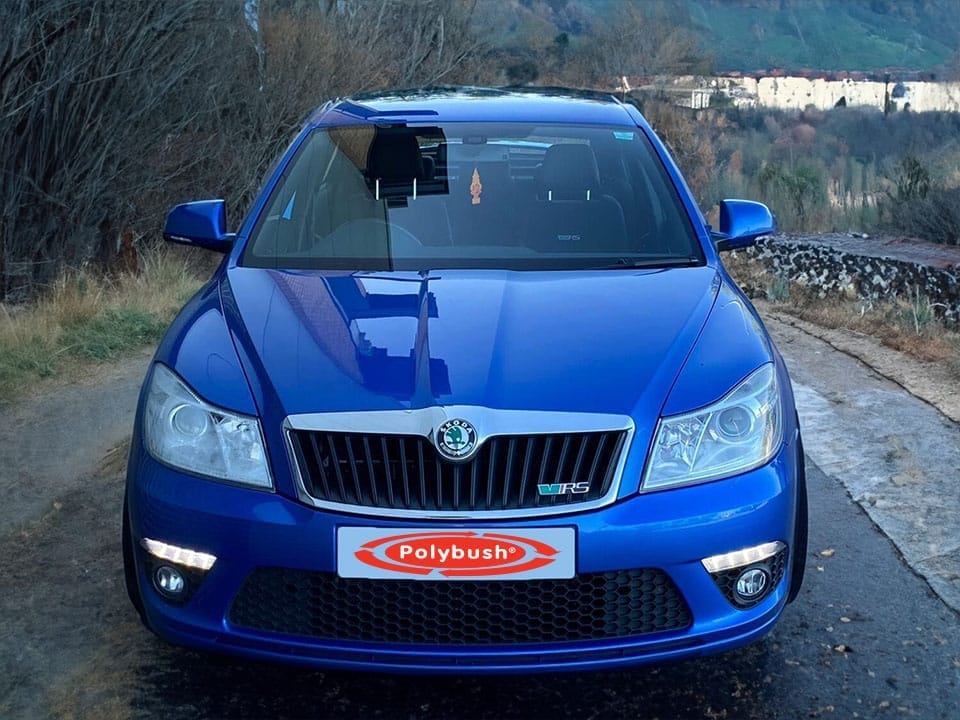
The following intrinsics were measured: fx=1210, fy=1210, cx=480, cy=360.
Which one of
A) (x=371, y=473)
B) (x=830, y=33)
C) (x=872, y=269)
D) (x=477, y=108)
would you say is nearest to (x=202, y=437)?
(x=371, y=473)

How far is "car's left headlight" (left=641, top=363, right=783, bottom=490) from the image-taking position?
2854 mm

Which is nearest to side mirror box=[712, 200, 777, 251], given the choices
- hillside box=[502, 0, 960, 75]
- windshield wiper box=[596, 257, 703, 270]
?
windshield wiper box=[596, 257, 703, 270]

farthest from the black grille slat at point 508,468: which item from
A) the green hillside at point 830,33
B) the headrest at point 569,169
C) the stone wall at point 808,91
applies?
the green hillside at point 830,33

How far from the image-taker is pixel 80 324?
8.22m

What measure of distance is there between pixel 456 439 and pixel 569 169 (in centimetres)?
191

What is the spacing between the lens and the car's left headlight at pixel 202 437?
2.87 m

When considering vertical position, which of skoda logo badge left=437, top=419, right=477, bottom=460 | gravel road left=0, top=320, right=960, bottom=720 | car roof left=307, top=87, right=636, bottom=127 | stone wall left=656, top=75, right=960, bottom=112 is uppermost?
car roof left=307, top=87, right=636, bottom=127

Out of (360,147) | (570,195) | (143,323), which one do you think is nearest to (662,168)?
(570,195)

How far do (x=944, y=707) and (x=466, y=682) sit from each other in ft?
4.02

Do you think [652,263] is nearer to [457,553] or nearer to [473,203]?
[473,203]

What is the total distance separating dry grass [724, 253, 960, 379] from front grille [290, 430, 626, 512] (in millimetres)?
4492

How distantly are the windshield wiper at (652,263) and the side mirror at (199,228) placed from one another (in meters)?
1.40

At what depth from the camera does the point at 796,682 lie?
3217 millimetres

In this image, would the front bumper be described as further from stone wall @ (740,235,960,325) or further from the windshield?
stone wall @ (740,235,960,325)
